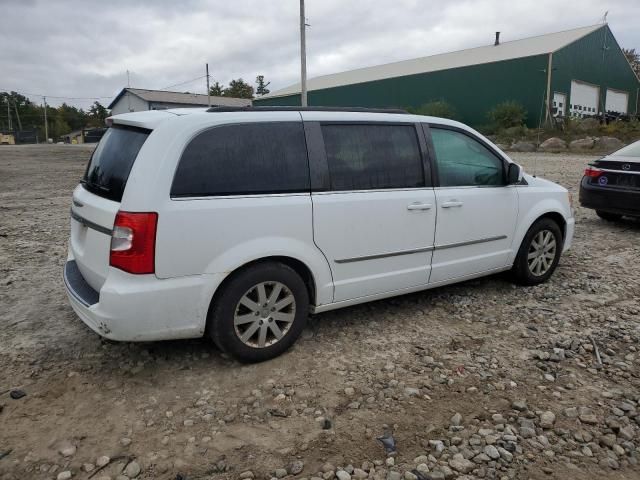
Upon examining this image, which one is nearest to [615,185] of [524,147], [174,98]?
[524,147]

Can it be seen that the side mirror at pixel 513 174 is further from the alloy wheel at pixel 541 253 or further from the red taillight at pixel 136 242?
the red taillight at pixel 136 242

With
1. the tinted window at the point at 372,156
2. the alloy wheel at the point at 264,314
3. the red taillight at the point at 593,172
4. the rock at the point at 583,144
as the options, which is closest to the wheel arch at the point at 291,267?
the alloy wheel at the point at 264,314

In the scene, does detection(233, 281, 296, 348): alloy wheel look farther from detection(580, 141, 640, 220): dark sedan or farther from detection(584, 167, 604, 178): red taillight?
detection(584, 167, 604, 178): red taillight

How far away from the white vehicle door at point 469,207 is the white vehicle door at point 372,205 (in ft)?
0.51

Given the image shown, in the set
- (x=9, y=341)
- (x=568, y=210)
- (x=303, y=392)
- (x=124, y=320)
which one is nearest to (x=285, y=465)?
(x=303, y=392)

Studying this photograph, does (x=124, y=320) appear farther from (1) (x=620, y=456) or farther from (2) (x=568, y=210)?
(2) (x=568, y=210)

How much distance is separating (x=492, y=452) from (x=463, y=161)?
2572 millimetres

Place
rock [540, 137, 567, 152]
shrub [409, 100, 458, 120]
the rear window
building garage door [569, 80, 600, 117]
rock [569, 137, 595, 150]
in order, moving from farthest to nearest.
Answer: shrub [409, 100, 458, 120] → building garage door [569, 80, 600, 117] → rock [540, 137, 567, 152] → rock [569, 137, 595, 150] → the rear window

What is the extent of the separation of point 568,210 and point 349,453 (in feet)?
12.7

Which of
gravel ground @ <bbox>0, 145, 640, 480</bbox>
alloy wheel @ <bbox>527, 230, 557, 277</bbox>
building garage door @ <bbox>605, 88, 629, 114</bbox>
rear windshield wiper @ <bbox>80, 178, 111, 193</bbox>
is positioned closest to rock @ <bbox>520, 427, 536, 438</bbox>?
gravel ground @ <bbox>0, 145, 640, 480</bbox>

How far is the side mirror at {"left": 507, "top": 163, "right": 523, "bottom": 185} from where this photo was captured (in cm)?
453

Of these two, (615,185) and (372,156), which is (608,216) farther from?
(372,156)

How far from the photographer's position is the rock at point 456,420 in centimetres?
283

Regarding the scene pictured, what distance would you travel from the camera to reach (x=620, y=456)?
8.40 feet
